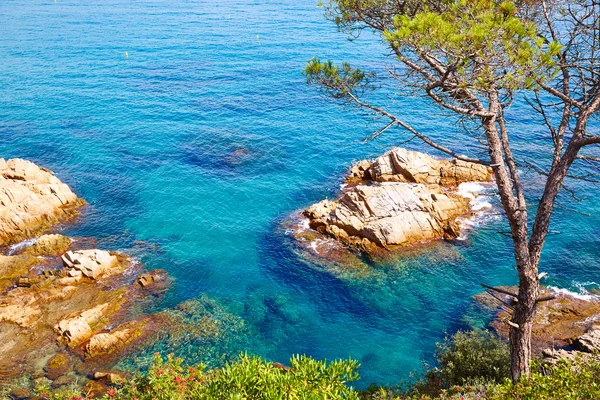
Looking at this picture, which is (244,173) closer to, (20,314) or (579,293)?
(20,314)

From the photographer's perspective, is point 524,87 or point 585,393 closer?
point 585,393

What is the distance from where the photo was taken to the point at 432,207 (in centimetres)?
3700

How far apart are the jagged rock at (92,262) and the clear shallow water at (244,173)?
94.4 inches

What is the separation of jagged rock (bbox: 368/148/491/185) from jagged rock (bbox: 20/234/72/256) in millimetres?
27386

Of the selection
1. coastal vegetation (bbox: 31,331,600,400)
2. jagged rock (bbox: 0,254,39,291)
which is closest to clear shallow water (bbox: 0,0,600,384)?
jagged rock (bbox: 0,254,39,291)

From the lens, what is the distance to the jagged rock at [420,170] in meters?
42.4

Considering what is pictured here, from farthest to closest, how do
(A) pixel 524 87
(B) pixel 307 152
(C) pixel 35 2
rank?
1. (C) pixel 35 2
2. (B) pixel 307 152
3. (A) pixel 524 87

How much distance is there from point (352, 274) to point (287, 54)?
57.9 m

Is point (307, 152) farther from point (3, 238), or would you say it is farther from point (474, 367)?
point (474, 367)

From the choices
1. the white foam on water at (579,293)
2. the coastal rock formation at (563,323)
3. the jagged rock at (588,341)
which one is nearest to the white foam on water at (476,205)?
the white foam on water at (579,293)

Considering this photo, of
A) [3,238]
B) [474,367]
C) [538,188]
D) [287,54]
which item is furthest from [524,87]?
[287,54]

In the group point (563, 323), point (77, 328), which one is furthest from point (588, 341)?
point (77, 328)

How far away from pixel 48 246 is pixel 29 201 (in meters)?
5.87

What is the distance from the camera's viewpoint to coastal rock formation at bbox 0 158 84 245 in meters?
37.0
